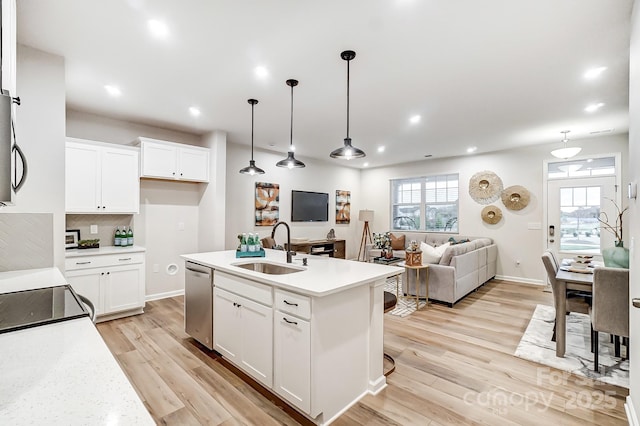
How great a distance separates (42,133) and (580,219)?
746 cm

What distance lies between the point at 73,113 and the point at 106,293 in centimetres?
236

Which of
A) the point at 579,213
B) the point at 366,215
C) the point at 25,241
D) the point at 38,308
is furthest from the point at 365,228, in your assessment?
the point at 38,308

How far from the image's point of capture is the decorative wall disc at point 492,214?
A: 6.27 meters

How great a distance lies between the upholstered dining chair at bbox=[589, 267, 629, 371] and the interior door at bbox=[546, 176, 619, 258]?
134 inches

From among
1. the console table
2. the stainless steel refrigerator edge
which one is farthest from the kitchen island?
the console table

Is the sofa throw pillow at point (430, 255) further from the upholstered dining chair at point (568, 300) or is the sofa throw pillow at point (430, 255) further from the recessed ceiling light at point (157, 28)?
the recessed ceiling light at point (157, 28)

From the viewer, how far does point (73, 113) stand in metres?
3.99

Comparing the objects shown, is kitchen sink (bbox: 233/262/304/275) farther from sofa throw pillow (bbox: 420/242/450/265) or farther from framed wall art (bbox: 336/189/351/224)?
framed wall art (bbox: 336/189/351/224)

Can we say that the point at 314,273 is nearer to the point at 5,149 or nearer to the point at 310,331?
the point at 310,331

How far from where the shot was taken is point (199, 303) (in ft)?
9.82

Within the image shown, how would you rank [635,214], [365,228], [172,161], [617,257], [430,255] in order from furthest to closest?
[365,228]
[430,255]
[172,161]
[617,257]
[635,214]

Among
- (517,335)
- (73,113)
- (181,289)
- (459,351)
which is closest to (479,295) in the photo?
(517,335)

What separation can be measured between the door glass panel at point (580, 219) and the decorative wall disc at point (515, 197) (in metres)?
0.55

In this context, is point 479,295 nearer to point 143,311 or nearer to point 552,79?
point 552,79
